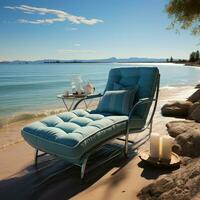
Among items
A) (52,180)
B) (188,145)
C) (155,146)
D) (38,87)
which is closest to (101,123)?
(155,146)

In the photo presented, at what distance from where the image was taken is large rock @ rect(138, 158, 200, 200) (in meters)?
1.49

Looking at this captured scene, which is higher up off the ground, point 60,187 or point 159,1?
point 159,1

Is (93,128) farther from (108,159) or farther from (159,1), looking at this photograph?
(159,1)

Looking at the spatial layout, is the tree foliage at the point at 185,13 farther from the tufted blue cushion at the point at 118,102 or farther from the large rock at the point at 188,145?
the large rock at the point at 188,145

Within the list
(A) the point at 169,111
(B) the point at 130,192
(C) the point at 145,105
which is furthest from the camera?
(A) the point at 169,111

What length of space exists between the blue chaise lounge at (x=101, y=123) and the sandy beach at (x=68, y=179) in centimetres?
17

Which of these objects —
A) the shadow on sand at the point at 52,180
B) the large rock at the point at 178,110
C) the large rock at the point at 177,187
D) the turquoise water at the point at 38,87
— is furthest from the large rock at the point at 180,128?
the turquoise water at the point at 38,87

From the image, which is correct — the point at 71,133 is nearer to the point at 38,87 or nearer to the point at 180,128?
the point at 180,128

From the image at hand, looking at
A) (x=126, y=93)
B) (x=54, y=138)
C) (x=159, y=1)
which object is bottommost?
(x=54, y=138)

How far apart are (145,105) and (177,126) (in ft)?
2.00

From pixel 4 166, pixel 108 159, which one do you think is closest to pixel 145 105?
pixel 108 159

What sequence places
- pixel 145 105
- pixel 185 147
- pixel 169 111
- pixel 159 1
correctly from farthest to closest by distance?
pixel 159 1, pixel 169 111, pixel 145 105, pixel 185 147

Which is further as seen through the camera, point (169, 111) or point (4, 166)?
point (169, 111)

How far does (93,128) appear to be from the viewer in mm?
2387
